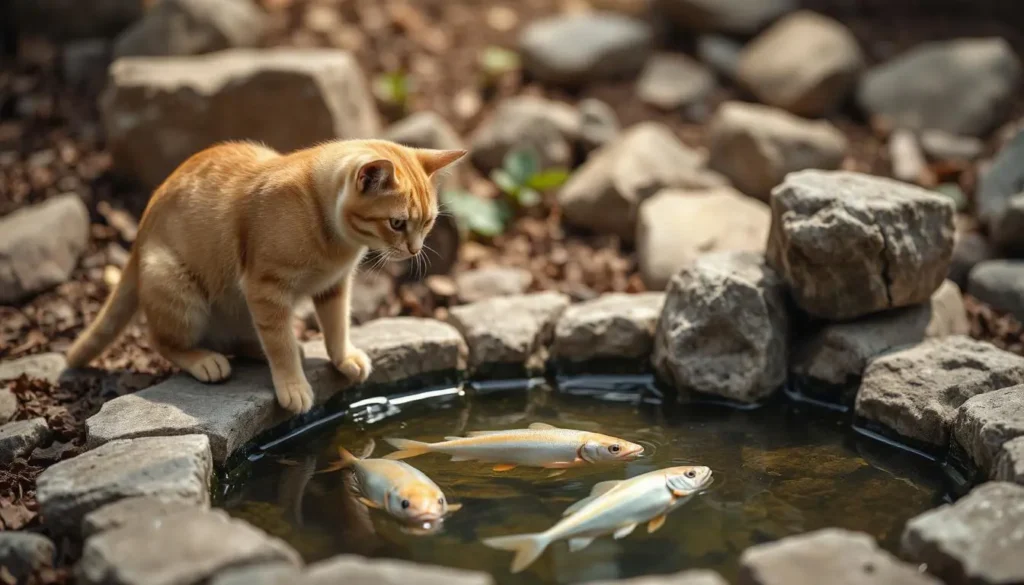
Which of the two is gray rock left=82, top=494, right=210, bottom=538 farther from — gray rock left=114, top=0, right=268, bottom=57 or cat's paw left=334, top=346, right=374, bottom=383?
gray rock left=114, top=0, right=268, bottom=57

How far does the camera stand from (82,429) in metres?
4.33

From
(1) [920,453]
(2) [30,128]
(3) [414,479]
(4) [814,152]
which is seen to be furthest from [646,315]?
(2) [30,128]

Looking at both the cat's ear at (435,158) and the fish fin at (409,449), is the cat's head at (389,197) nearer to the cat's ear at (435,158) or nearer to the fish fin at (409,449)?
the cat's ear at (435,158)

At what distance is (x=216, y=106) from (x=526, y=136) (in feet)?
6.81

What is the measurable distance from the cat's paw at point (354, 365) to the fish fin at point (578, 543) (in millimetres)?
1516

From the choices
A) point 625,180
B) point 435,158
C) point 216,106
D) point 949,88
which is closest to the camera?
point 435,158

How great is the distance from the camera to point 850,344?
4668mm

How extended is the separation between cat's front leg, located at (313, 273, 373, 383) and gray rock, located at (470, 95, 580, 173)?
9.02 ft

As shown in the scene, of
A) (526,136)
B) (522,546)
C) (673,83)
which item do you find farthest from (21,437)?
(673,83)

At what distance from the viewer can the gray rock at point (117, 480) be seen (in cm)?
342

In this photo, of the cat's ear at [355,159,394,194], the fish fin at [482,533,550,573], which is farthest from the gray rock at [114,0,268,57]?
the fish fin at [482,533,550,573]

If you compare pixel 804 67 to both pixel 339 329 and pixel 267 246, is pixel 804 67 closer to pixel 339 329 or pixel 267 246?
pixel 339 329

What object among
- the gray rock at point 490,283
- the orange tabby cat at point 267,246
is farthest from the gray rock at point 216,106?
the orange tabby cat at point 267,246

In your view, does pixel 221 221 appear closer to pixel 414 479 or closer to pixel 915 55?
pixel 414 479
